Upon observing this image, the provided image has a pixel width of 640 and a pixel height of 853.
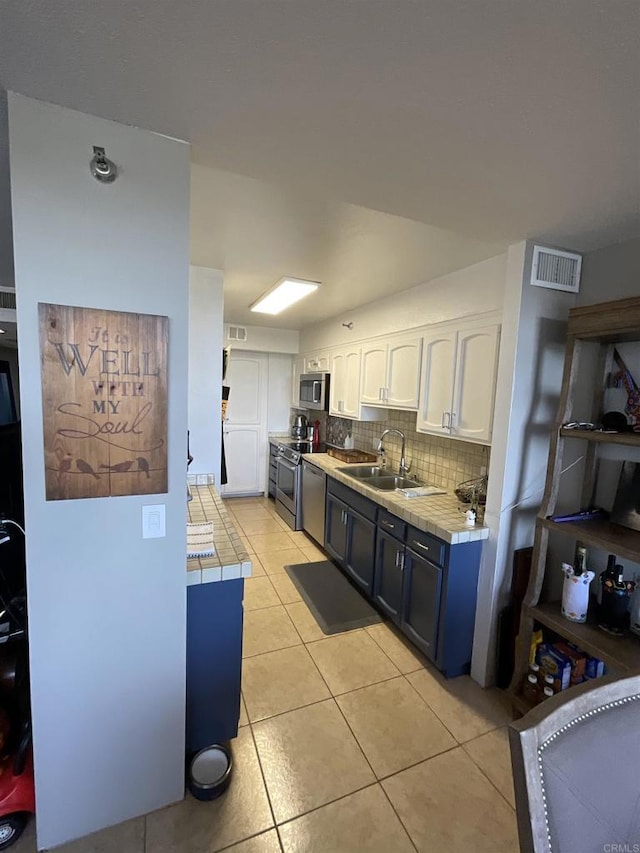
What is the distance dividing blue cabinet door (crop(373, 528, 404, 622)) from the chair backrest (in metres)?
1.63

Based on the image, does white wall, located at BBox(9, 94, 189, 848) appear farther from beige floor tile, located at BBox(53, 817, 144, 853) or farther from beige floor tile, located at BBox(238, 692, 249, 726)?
beige floor tile, located at BBox(238, 692, 249, 726)

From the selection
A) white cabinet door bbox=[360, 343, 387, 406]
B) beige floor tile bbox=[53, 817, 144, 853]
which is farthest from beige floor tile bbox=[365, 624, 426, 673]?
white cabinet door bbox=[360, 343, 387, 406]

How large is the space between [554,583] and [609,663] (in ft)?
2.01

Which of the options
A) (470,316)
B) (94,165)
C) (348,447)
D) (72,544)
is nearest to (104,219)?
(94,165)

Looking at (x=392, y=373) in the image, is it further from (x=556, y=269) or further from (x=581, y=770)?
Answer: (x=581, y=770)

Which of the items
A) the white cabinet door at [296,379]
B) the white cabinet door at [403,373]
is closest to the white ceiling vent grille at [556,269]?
the white cabinet door at [403,373]

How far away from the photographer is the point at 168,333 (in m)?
1.22

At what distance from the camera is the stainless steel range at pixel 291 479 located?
418 cm

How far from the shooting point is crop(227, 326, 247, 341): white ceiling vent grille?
4504mm

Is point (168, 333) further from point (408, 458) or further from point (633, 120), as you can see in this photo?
point (408, 458)

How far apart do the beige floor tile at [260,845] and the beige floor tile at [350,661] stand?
2.42 ft

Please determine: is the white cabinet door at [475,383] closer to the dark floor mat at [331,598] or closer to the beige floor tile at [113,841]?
the dark floor mat at [331,598]

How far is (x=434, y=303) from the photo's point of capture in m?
2.66

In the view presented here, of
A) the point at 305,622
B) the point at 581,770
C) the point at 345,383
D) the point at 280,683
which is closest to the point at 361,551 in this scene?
the point at 305,622
